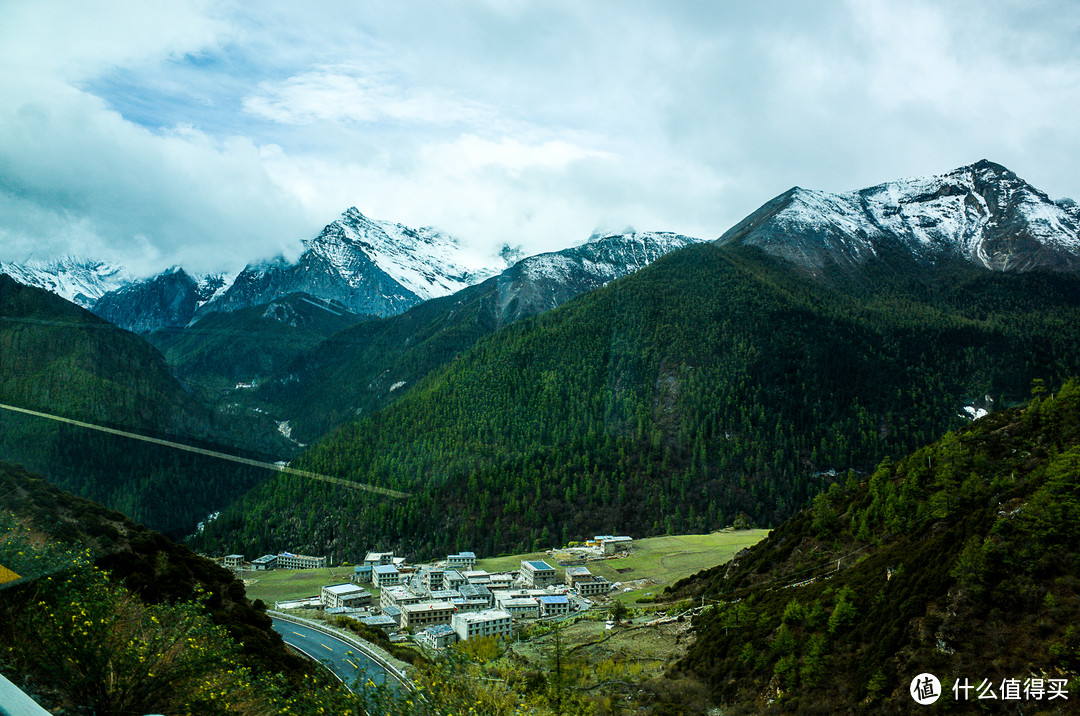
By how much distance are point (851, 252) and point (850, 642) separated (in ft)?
547

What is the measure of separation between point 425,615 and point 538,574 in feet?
39.4

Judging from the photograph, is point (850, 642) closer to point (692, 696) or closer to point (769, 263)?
point (692, 696)

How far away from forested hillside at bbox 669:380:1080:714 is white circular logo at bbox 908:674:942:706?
21cm

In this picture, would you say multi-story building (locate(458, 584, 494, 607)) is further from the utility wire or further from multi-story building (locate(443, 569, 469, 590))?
the utility wire

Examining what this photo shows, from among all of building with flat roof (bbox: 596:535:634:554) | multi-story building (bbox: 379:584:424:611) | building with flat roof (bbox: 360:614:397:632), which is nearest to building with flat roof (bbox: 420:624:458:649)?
building with flat roof (bbox: 360:614:397:632)

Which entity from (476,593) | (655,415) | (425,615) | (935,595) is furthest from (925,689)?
(655,415)

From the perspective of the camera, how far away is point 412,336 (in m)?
176

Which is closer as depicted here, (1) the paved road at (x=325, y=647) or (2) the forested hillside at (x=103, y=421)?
(1) the paved road at (x=325, y=647)

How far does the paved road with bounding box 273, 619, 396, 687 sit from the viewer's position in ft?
68.0

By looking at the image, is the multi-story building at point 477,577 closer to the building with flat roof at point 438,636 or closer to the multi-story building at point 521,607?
the multi-story building at point 521,607

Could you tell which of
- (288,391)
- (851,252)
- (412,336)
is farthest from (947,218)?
(288,391)

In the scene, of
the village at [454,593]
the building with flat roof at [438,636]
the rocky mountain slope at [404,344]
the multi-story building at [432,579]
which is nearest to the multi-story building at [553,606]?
the village at [454,593]

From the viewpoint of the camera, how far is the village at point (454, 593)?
118 ft

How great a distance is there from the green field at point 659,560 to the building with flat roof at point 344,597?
12.1m
